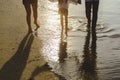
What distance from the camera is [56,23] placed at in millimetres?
Result: 10461

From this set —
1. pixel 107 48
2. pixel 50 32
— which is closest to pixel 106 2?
pixel 50 32

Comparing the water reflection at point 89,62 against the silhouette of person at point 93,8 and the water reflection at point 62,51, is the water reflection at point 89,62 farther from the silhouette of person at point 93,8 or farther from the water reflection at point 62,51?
the water reflection at point 62,51

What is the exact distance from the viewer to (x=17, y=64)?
710 cm

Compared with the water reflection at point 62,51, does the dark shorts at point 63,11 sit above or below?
above

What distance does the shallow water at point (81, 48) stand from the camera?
6.87 metres

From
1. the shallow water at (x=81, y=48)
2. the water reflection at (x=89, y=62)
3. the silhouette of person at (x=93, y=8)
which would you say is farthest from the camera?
the silhouette of person at (x=93, y=8)

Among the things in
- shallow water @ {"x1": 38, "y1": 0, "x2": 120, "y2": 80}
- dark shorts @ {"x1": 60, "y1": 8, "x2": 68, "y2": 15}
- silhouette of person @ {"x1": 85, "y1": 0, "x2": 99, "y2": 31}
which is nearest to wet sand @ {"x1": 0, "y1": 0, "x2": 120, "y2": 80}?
shallow water @ {"x1": 38, "y1": 0, "x2": 120, "y2": 80}

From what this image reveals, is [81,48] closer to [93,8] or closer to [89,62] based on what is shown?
[89,62]

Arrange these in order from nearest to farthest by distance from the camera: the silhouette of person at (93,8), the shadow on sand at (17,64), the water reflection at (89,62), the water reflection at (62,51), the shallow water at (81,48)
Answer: the shadow on sand at (17,64) < the water reflection at (89,62) < the shallow water at (81,48) < the water reflection at (62,51) < the silhouette of person at (93,8)

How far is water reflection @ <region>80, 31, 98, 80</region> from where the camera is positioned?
263 inches

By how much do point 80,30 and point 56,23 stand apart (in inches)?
41.5

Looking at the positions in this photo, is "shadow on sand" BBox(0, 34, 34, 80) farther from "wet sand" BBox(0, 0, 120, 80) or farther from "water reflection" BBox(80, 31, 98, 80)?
"water reflection" BBox(80, 31, 98, 80)

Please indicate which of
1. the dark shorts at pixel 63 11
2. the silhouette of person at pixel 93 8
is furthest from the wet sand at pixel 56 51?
the dark shorts at pixel 63 11

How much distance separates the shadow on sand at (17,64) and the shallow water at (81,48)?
400 mm
